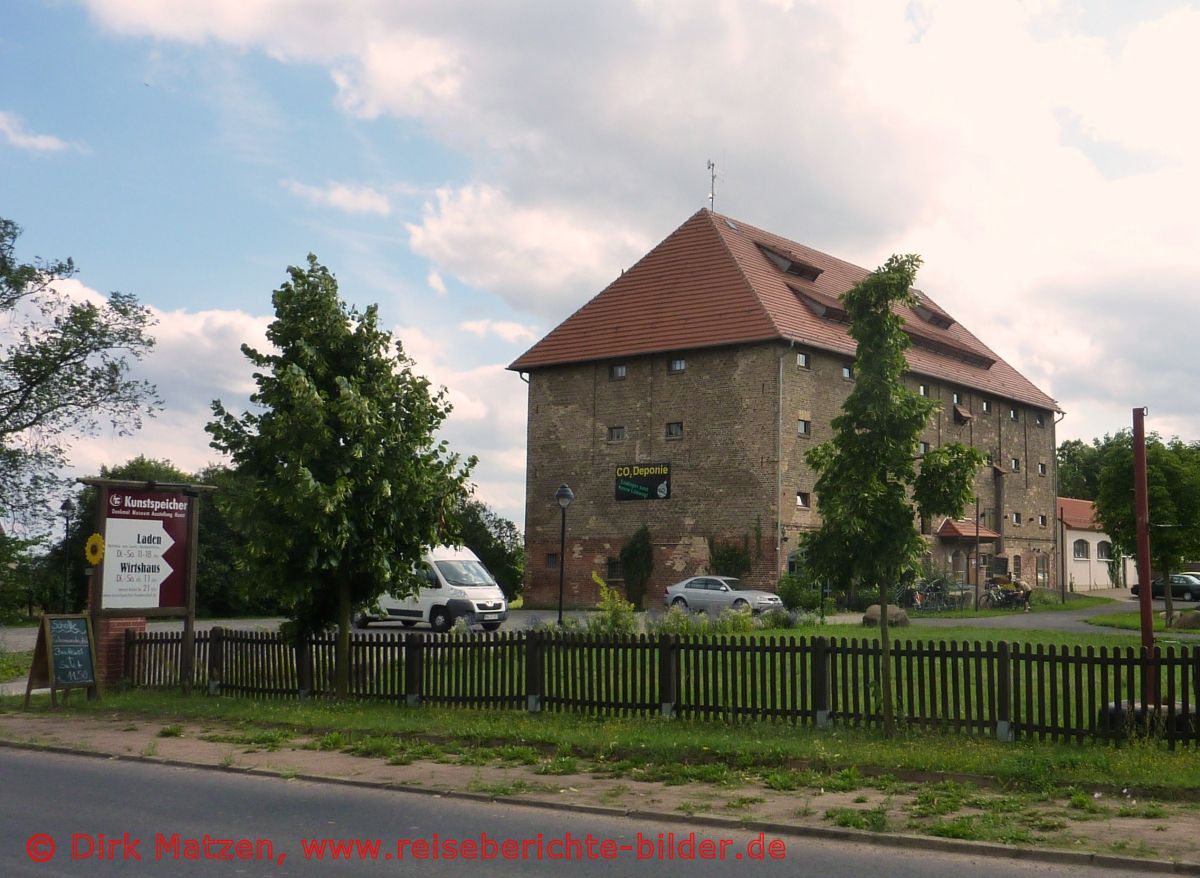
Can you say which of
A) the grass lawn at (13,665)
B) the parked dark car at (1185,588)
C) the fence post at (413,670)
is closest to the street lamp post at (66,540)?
the grass lawn at (13,665)

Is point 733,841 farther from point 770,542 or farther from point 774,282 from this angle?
point 774,282

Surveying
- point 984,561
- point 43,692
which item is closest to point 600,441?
point 984,561

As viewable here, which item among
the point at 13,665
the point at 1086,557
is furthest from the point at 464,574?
the point at 1086,557

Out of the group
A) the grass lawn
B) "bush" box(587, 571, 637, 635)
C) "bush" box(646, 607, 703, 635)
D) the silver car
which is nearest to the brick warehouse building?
the silver car

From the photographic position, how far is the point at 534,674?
1506 cm

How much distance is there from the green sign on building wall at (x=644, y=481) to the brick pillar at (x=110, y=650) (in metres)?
27.3

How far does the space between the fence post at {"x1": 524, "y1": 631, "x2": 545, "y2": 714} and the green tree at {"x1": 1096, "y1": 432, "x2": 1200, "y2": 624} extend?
82.4 ft

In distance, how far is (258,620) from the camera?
42.8 m

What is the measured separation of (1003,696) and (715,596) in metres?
24.6

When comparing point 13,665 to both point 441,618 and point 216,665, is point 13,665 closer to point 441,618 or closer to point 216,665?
point 216,665

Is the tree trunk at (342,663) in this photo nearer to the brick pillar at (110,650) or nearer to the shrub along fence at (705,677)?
the shrub along fence at (705,677)

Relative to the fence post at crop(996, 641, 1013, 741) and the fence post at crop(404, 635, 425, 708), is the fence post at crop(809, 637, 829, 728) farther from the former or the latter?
the fence post at crop(404, 635, 425, 708)

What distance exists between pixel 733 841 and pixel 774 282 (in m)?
40.4

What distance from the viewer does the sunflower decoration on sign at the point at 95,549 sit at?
17781 mm
